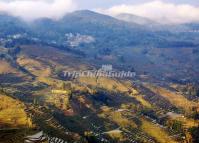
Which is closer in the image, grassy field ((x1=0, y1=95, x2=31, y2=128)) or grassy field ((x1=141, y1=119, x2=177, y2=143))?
grassy field ((x1=0, y1=95, x2=31, y2=128))

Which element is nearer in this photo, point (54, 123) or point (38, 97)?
point (54, 123)

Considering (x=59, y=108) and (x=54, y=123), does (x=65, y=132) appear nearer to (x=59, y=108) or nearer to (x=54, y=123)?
(x=54, y=123)

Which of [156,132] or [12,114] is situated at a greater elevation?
[12,114]

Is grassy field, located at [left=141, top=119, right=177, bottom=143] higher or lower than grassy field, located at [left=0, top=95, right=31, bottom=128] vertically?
lower

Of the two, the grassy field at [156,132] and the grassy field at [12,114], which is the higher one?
the grassy field at [12,114]

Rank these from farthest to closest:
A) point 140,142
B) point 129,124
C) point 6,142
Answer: point 129,124
point 140,142
point 6,142

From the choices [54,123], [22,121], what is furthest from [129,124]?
[22,121]

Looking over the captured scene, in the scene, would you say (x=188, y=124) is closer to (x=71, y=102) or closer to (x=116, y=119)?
(x=116, y=119)

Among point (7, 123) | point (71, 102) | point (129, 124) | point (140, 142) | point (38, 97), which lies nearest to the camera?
point (7, 123)

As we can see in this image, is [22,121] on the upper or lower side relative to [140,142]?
upper

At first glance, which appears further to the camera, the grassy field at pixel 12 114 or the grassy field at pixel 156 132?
the grassy field at pixel 156 132

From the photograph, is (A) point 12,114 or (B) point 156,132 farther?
(B) point 156,132
